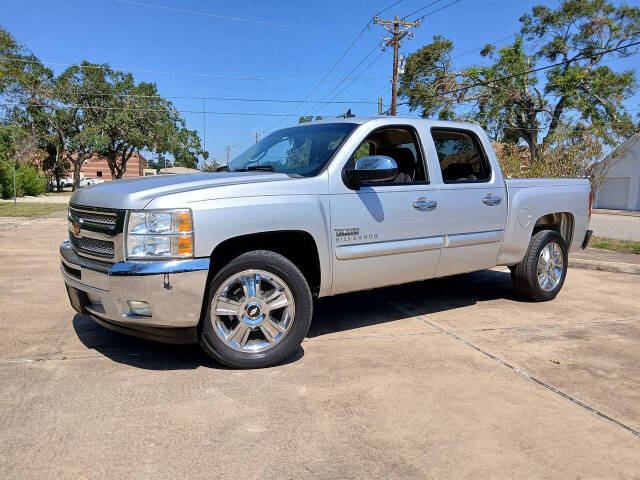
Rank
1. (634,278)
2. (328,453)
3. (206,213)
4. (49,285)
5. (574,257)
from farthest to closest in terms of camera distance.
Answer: (574,257) → (634,278) → (49,285) → (206,213) → (328,453)

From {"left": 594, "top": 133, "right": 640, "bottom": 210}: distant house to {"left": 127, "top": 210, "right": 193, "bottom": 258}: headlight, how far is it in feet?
133

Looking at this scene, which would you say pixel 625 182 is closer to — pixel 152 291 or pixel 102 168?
pixel 152 291

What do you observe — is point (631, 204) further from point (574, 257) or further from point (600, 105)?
point (574, 257)

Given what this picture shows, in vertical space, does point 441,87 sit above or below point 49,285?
above

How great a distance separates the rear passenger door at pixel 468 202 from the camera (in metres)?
5.04

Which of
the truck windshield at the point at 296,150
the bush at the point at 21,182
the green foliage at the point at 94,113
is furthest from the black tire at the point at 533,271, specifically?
the green foliage at the point at 94,113

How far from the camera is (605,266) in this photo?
8531 mm

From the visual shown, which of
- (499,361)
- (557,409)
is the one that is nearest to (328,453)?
(557,409)

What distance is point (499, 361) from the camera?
4152mm

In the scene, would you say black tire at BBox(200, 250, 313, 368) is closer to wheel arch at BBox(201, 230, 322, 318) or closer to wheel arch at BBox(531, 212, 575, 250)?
wheel arch at BBox(201, 230, 322, 318)

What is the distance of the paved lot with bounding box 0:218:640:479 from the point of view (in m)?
2.66

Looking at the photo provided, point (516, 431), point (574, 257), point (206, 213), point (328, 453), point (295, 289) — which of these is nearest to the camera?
point (328, 453)

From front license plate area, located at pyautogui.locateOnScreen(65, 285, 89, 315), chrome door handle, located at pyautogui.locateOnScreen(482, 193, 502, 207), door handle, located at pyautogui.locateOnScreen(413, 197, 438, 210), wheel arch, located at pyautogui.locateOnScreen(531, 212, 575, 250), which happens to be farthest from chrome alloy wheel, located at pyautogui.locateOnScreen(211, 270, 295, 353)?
wheel arch, located at pyautogui.locateOnScreen(531, 212, 575, 250)

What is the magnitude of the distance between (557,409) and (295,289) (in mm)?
1911
